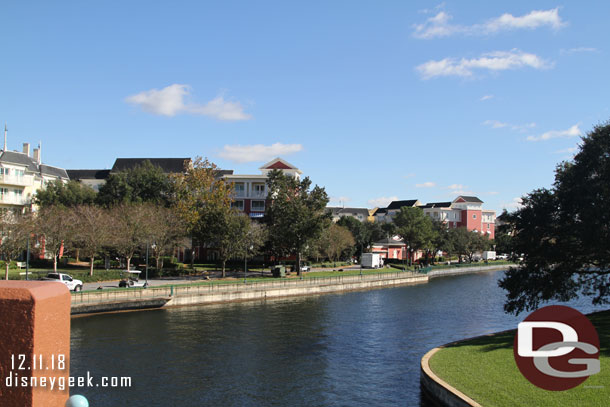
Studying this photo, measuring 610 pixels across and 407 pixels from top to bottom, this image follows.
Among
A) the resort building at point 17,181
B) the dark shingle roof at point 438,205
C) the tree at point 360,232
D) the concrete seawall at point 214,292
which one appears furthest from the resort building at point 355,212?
the resort building at point 17,181

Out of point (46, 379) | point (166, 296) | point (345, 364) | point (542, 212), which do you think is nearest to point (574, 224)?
point (542, 212)

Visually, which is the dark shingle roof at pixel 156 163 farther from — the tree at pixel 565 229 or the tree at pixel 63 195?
the tree at pixel 565 229

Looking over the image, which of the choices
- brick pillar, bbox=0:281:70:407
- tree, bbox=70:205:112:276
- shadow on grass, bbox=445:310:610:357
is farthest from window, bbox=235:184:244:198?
brick pillar, bbox=0:281:70:407

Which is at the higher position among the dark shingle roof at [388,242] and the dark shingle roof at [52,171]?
the dark shingle roof at [52,171]

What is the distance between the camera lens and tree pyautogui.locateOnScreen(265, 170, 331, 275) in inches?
2837

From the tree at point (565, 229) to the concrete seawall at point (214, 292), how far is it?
3142cm

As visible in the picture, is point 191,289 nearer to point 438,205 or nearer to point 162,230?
point 162,230

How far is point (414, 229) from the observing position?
104375 millimetres

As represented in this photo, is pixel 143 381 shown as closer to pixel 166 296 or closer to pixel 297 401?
pixel 297 401

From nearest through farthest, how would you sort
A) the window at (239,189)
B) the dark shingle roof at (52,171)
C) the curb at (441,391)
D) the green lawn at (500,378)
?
the green lawn at (500,378)
the curb at (441,391)
the dark shingle roof at (52,171)
the window at (239,189)

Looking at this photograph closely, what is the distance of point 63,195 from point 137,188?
10.8 m

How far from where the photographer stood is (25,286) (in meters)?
4.50

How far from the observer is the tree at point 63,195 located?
73.3 m

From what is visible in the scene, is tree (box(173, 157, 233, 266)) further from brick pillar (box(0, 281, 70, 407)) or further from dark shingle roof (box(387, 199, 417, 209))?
dark shingle roof (box(387, 199, 417, 209))
